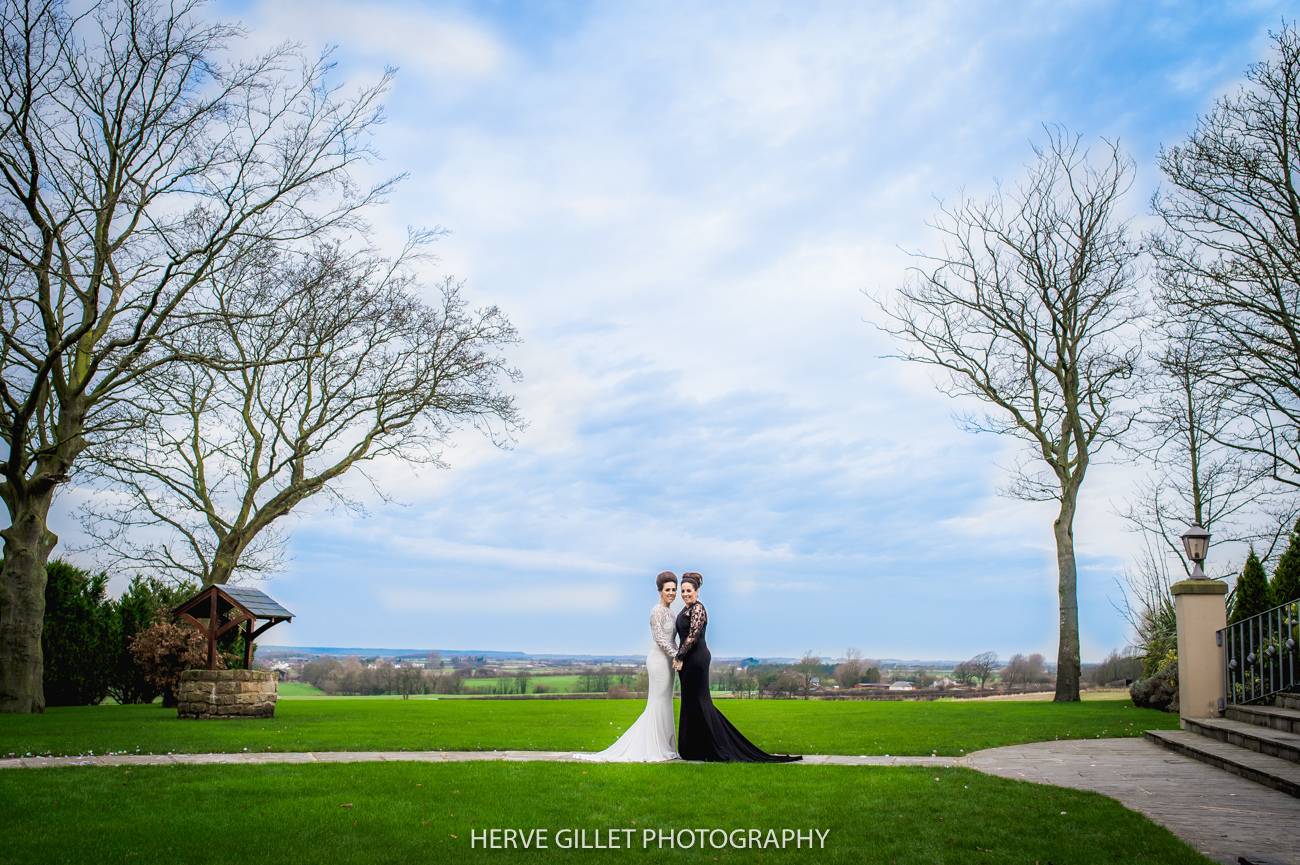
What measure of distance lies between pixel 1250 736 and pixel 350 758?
1075 centimetres

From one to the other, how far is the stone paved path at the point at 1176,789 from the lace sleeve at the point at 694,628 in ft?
11.6

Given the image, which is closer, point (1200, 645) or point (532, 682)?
point (1200, 645)

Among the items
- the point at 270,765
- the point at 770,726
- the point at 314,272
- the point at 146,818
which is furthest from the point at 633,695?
the point at 146,818

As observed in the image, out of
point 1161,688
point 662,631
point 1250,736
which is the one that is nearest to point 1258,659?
point 1250,736

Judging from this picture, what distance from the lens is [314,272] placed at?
22.4 metres

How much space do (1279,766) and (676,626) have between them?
21.7ft

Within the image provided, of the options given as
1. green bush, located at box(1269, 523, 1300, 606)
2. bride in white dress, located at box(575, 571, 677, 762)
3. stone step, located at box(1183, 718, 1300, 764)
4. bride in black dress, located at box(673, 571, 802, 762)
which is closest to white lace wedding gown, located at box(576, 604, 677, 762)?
bride in white dress, located at box(575, 571, 677, 762)

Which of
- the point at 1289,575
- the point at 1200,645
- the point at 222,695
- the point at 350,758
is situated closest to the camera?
the point at 350,758

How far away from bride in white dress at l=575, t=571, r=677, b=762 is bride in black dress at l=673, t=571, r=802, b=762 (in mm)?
143

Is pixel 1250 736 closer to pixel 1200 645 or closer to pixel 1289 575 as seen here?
pixel 1200 645

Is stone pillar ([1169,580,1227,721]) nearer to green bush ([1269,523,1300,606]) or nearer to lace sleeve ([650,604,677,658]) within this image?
green bush ([1269,523,1300,606])


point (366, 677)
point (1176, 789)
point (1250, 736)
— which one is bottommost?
point (366, 677)

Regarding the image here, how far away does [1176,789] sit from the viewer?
8070 millimetres

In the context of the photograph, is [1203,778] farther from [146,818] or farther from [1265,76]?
[1265,76]
